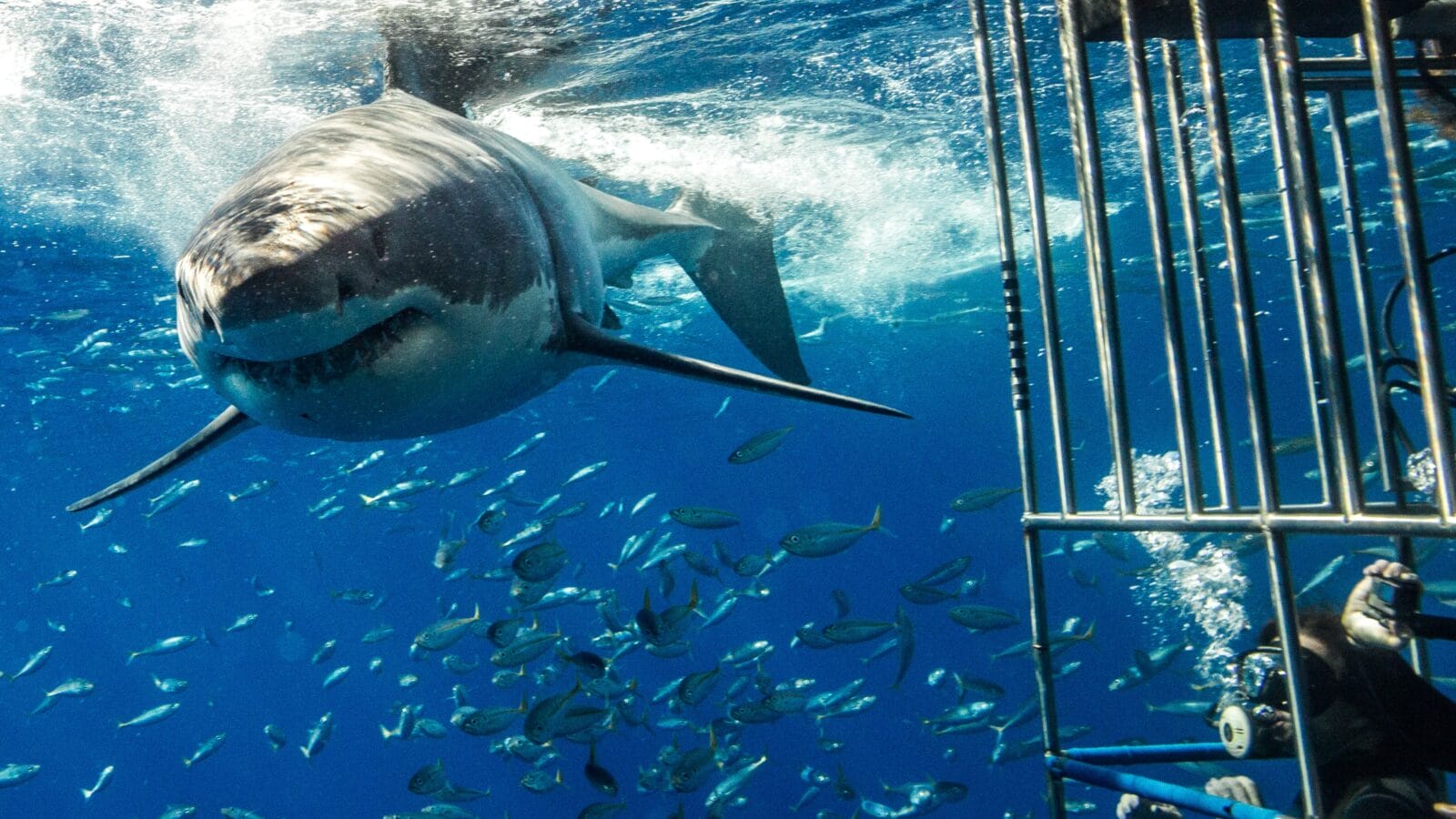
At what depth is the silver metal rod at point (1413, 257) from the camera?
182 cm

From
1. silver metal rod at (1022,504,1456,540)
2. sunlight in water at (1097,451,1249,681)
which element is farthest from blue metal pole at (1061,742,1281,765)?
sunlight in water at (1097,451,1249,681)

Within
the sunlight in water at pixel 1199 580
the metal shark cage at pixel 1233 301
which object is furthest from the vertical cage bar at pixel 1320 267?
the sunlight in water at pixel 1199 580

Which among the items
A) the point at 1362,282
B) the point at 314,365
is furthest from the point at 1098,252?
the point at 314,365

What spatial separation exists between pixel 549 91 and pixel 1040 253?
8.09 m

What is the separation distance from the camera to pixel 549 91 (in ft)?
31.9

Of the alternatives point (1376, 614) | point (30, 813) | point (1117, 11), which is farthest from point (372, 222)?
point (30, 813)

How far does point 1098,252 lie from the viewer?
2.76 meters

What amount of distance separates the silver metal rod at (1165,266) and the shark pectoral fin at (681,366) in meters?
0.88

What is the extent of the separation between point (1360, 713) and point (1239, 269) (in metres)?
2.02

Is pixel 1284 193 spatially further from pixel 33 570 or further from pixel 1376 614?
pixel 33 570

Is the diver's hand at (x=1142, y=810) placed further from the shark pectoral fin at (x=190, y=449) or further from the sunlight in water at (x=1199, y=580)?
the sunlight in water at (x=1199, y=580)

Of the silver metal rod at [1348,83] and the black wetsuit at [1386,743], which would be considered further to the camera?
the silver metal rod at [1348,83]

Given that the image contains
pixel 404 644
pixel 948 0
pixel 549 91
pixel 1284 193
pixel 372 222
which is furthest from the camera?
pixel 404 644

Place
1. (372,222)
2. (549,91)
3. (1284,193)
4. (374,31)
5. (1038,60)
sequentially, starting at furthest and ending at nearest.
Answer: (1038,60)
(549,91)
(374,31)
(1284,193)
(372,222)
